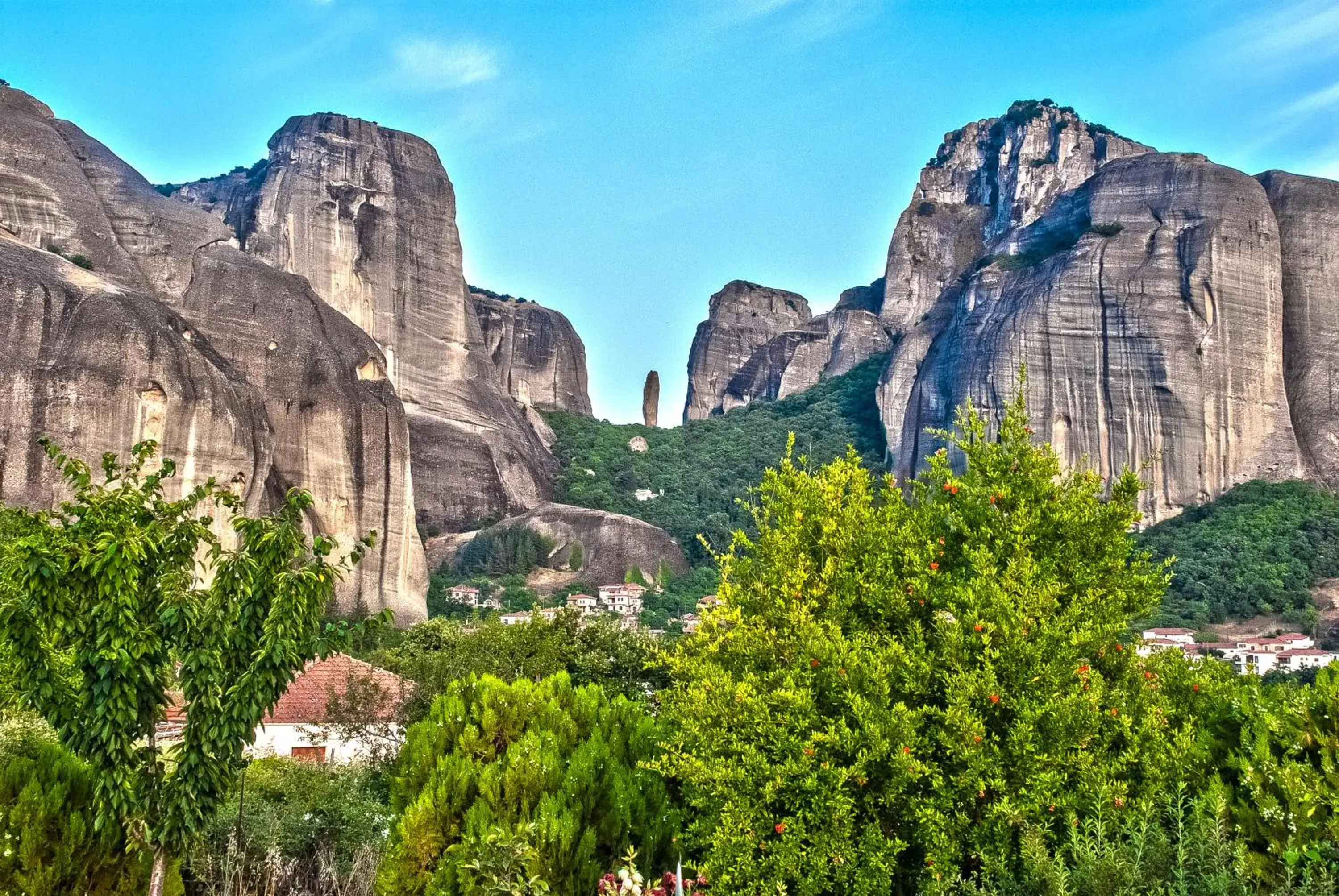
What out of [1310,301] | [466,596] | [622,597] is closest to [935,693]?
[466,596]

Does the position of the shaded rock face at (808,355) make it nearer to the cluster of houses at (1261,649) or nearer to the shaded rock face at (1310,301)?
the shaded rock face at (1310,301)

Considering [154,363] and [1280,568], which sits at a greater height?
[154,363]

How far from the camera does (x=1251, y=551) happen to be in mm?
65000

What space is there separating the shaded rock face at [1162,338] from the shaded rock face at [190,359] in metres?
38.5

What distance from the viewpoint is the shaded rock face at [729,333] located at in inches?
5531

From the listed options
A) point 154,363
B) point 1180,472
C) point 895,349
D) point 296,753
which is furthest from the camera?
point 895,349

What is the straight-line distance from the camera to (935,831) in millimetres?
9305

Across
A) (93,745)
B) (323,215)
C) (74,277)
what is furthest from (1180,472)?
(93,745)

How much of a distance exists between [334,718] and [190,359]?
1173 inches

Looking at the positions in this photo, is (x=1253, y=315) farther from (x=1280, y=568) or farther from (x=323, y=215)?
(x=323, y=215)

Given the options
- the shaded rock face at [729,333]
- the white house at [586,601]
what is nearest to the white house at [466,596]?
the white house at [586,601]

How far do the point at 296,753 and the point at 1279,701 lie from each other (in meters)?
20.0

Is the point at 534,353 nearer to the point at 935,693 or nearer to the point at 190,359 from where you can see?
the point at 190,359

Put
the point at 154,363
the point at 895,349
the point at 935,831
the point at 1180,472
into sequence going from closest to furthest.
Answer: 1. the point at 935,831
2. the point at 154,363
3. the point at 1180,472
4. the point at 895,349
